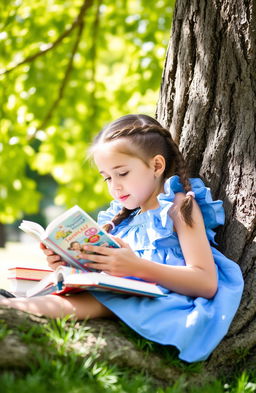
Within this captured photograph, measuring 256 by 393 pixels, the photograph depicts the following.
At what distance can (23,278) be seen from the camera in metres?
3.33

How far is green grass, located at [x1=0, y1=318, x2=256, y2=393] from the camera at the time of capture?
2172 millimetres

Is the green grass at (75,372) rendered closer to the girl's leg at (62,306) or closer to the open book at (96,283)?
the girl's leg at (62,306)

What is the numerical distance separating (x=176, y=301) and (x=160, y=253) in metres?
0.33

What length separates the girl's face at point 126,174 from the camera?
10.2 ft

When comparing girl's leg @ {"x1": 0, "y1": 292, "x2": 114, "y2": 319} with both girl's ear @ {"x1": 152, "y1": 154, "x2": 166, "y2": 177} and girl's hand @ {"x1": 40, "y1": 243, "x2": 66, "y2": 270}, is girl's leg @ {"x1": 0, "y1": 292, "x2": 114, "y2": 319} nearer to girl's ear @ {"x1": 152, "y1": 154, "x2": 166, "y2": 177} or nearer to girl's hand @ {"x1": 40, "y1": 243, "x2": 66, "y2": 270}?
girl's hand @ {"x1": 40, "y1": 243, "x2": 66, "y2": 270}

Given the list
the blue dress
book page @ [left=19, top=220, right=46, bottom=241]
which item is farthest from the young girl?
book page @ [left=19, top=220, right=46, bottom=241]

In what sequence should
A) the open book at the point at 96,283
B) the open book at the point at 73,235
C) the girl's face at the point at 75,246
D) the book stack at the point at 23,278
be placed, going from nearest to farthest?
the open book at the point at 96,283 → the open book at the point at 73,235 → the girl's face at the point at 75,246 → the book stack at the point at 23,278

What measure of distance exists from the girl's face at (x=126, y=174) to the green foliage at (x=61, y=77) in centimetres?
487

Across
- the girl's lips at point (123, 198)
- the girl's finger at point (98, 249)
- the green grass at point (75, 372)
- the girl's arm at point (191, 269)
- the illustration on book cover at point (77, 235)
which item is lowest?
the green grass at point (75, 372)

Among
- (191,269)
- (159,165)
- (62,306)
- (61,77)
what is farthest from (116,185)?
(61,77)

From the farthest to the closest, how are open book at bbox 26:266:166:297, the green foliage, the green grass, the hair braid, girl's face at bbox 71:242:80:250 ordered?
the green foliage < the hair braid < girl's face at bbox 71:242:80:250 < open book at bbox 26:266:166:297 < the green grass

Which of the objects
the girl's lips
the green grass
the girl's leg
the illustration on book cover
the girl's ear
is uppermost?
the girl's ear

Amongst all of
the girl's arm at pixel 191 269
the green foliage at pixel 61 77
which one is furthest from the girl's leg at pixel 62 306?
the green foliage at pixel 61 77

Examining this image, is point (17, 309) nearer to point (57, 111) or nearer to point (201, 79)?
point (201, 79)
